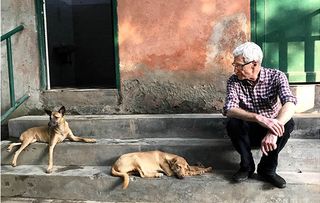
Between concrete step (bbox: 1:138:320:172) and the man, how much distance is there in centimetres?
35

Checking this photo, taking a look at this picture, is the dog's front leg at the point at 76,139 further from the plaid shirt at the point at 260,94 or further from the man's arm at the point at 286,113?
the man's arm at the point at 286,113

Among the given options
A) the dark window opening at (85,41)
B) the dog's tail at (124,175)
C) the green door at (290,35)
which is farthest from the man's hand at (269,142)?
the dark window opening at (85,41)

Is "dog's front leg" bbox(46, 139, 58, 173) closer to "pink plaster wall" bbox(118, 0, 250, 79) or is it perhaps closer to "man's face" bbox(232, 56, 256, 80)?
"pink plaster wall" bbox(118, 0, 250, 79)

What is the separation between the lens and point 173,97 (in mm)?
4777

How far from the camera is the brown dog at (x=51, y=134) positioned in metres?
4.07

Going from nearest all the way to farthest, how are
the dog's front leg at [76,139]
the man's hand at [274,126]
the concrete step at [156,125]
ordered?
the man's hand at [274,126]
the concrete step at [156,125]
the dog's front leg at [76,139]

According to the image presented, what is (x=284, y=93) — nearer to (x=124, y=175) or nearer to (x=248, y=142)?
(x=248, y=142)

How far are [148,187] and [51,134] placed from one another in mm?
1312

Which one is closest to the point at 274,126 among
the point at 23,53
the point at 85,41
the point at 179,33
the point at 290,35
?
the point at 290,35

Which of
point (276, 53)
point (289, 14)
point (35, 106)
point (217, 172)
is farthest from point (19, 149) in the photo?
point (289, 14)

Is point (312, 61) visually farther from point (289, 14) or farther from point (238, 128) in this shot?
point (238, 128)

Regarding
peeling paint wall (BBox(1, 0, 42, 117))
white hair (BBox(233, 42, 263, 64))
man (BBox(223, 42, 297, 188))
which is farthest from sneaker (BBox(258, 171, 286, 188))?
peeling paint wall (BBox(1, 0, 42, 117))

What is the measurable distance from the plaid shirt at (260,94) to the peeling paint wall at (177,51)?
3.46 feet

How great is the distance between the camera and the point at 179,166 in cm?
365
